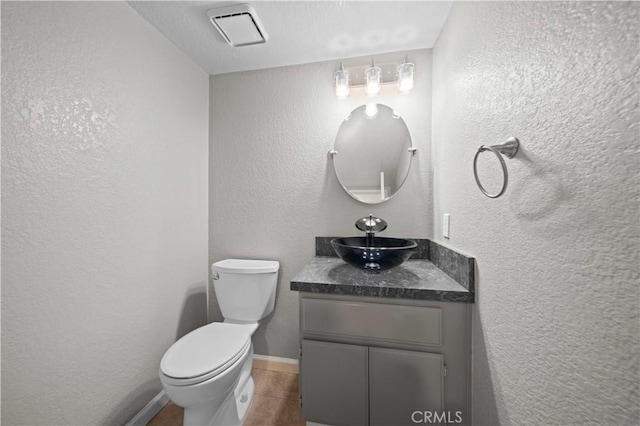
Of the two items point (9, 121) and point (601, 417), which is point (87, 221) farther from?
point (601, 417)

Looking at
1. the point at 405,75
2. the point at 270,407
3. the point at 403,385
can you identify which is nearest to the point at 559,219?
the point at 403,385

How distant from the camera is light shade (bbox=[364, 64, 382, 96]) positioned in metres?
1.56

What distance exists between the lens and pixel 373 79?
5.12 ft

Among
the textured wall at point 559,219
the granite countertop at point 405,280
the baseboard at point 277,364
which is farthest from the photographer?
the baseboard at point 277,364

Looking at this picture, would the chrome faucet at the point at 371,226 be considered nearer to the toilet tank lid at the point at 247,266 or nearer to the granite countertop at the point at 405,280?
the granite countertop at the point at 405,280

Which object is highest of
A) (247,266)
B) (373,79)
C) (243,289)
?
(373,79)

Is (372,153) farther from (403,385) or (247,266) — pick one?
(403,385)

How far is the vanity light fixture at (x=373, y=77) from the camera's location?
1527mm

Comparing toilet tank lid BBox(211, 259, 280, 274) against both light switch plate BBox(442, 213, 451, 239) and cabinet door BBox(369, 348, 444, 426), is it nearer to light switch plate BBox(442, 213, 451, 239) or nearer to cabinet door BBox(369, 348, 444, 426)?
cabinet door BBox(369, 348, 444, 426)

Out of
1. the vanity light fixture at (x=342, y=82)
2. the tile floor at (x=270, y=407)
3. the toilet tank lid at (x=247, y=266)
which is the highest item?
the vanity light fixture at (x=342, y=82)

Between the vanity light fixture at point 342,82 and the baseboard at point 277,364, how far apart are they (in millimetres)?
1965

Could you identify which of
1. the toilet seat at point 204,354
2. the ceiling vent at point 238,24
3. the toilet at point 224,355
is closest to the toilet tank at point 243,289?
the toilet at point 224,355

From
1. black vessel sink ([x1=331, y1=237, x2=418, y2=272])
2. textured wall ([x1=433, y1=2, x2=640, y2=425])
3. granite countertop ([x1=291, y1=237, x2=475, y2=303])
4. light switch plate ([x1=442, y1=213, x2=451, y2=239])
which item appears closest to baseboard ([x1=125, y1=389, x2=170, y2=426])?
granite countertop ([x1=291, y1=237, x2=475, y2=303])

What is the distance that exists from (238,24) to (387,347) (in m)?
1.90
